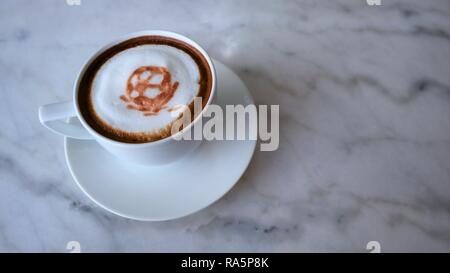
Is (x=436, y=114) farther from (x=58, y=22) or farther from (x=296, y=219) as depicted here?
(x=58, y=22)

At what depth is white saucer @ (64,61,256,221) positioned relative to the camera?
25.6 inches

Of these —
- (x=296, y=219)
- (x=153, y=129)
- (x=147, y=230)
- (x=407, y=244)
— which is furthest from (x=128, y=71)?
(x=407, y=244)

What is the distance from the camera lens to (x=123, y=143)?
0.62 m

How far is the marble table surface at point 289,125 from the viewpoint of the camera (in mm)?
705

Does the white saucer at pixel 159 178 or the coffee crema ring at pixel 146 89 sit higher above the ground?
the coffee crema ring at pixel 146 89

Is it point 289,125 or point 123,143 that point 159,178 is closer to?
point 123,143

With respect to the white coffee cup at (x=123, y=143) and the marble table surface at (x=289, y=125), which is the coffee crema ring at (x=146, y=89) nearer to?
the white coffee cup at (x=123, y=143)

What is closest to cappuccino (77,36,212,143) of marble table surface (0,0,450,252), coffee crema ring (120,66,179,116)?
coffee crema ring (120,66,179,116)

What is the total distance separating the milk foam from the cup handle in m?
0.04

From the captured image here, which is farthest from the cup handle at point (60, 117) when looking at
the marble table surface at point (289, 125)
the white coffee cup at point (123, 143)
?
the marble table surface at point (289, 125)

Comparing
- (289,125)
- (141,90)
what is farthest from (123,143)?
(289,125)

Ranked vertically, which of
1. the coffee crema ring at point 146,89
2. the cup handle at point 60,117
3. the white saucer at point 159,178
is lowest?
the white saucer at point 159,178

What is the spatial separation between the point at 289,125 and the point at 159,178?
0.30 metres

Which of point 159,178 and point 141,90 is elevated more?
point 141,90
